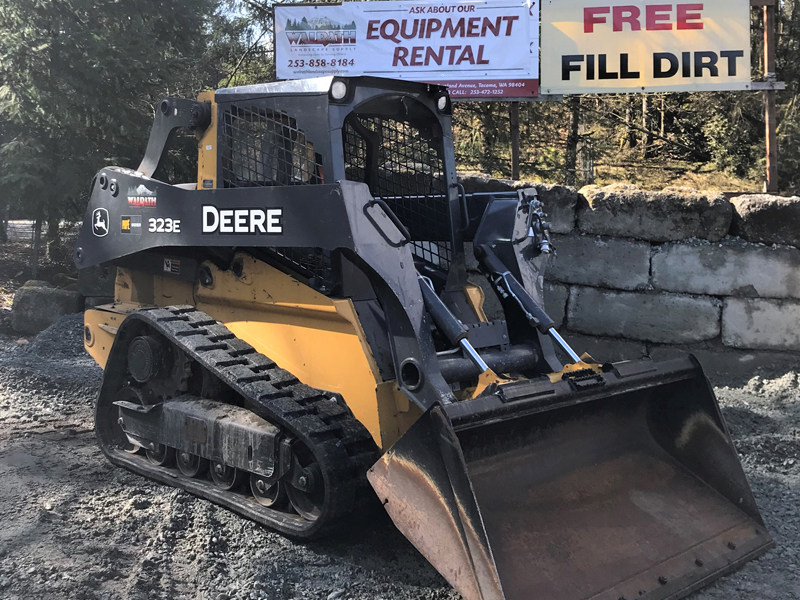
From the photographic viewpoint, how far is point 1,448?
502 centimetres

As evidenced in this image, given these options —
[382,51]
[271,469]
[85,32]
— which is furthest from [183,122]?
[85,32]

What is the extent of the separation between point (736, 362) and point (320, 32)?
17.1 feet

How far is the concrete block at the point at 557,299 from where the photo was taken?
22.4ft

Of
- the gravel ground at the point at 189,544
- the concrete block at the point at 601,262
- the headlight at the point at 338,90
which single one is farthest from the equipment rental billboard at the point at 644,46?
the headlight at the point at 338,90

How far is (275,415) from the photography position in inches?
145

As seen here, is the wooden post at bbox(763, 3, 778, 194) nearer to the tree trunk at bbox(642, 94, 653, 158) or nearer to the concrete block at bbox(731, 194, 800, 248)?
the concrete block at bbox(731, 194, 800, 248)

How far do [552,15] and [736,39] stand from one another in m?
1.72

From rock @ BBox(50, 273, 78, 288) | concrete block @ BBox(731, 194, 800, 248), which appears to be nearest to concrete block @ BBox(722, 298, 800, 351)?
concrete block @ BBox(731, 194, 800, 248)

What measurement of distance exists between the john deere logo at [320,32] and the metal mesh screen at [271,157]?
13.4 ft

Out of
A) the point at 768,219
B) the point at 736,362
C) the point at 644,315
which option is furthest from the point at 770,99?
the point at 736,362

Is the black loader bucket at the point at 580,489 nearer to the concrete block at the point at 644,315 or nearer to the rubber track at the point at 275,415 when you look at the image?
the rubber track at the point at 275,415

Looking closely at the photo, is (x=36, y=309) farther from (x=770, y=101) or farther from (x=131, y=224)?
(x=770, y=101)

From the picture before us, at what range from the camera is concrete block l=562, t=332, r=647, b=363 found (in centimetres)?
661

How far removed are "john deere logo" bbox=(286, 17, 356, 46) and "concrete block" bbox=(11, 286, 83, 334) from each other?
13.0 feet
